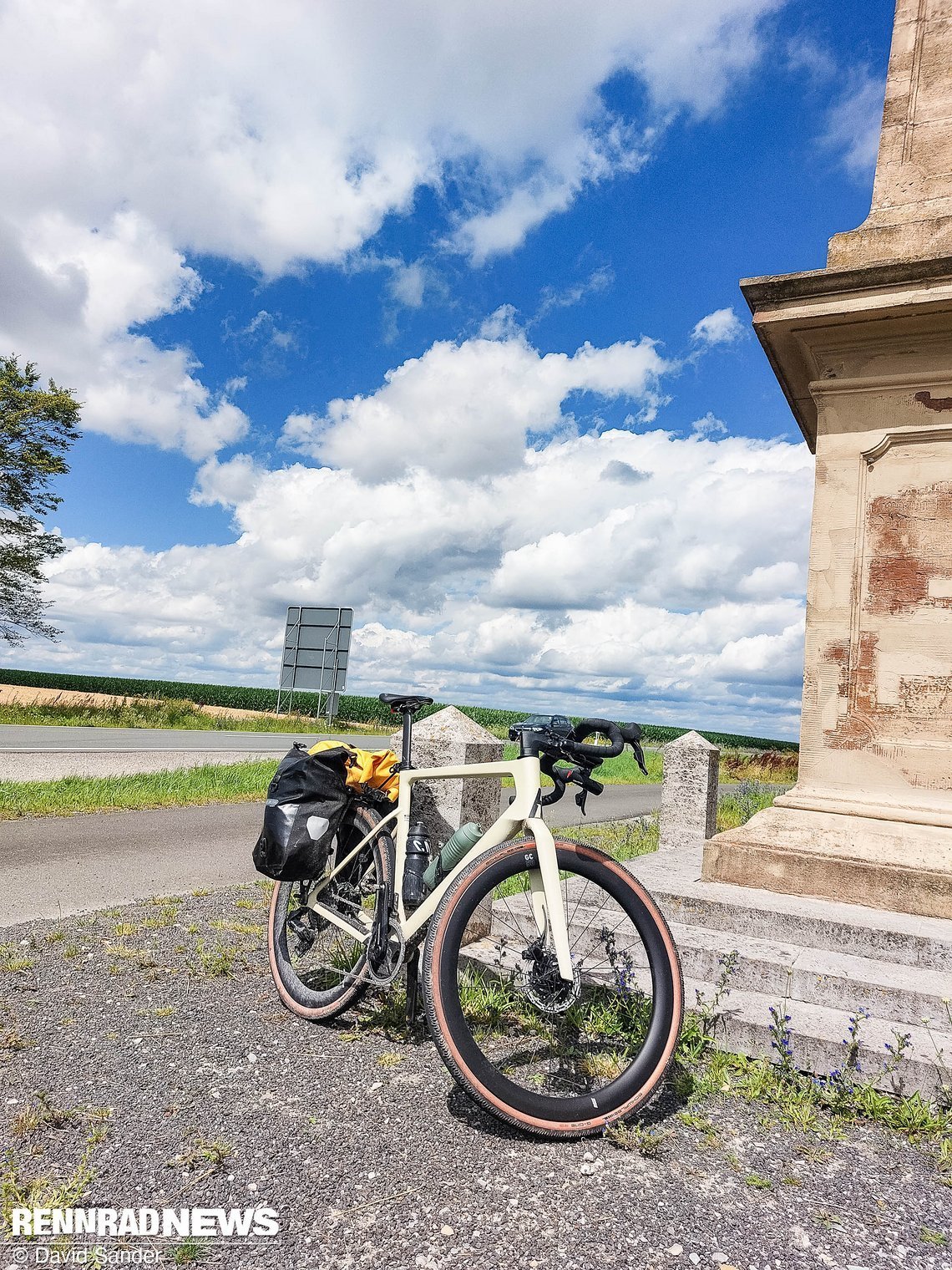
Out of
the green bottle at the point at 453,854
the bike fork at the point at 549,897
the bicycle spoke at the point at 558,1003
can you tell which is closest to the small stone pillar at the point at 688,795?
the bicycle spoke at the point at 558,1003

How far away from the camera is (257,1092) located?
2891 millimetres

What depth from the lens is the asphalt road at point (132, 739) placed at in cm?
1482

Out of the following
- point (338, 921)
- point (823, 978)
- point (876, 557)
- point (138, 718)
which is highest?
point (876, 557)

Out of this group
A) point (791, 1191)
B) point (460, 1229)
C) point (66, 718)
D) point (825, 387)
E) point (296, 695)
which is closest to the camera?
point (460, 1229)

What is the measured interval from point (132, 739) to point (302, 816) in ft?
52.2

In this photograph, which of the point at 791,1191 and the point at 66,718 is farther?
the point at 66,718

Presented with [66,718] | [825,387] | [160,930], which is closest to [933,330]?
[825,387]

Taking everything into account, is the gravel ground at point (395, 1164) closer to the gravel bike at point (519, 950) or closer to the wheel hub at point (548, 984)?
the gravel bike at point (519, 950)

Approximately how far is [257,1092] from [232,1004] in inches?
35.6

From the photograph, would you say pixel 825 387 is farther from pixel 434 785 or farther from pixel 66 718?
pixel 66 718

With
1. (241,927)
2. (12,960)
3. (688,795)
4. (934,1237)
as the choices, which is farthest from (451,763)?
(688,795)

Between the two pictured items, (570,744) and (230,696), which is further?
(230,696)

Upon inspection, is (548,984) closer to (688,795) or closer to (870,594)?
(870,594)

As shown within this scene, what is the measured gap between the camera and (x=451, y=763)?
4.26 metres
